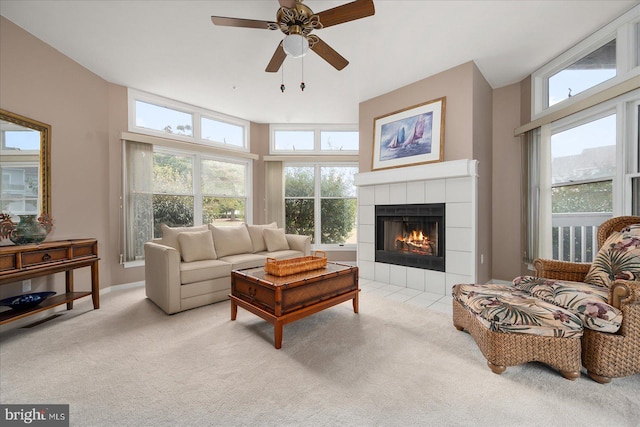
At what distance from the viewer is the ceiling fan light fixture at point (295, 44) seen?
6.26ft

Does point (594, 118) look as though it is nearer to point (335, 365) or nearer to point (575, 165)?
point (575, 165)

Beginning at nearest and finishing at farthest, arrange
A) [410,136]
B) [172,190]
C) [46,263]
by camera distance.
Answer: [46,263] → [410,136] → [172,190]

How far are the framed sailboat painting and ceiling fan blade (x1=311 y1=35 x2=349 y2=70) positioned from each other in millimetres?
1604

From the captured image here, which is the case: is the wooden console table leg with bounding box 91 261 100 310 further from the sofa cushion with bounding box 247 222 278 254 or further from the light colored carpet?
the sofa cushion with bounding box 247 222 278 254

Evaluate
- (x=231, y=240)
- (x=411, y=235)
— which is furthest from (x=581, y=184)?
(x=231, y=240)

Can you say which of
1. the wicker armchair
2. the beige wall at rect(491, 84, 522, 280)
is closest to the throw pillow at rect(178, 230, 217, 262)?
the wicker armchair

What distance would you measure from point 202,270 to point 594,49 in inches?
187

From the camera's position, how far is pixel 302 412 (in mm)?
1391

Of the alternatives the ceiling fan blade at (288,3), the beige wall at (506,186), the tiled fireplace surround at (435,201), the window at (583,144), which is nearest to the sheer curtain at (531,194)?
the window at (583,144)

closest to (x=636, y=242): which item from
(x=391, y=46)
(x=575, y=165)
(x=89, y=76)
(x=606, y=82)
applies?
(x=575, y=165)

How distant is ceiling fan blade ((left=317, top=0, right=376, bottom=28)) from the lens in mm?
1794

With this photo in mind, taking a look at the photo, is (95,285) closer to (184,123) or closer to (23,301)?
(23,301)

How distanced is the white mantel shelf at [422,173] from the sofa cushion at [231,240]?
76.2 inches

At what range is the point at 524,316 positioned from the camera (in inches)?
65.7
